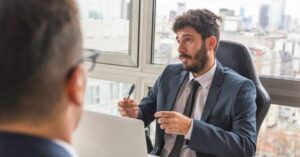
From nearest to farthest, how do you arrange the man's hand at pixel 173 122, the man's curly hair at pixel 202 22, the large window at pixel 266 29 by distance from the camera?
the man's hand at pixel 173 122 < the man's curly hair at pixel 202 22 < the large window at pixel 266 29

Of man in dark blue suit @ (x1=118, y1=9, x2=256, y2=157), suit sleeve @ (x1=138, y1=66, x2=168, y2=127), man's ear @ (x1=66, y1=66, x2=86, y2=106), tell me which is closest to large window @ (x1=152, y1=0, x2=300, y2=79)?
man in dark blue suit @ (x1=118, y1=9, x2=256, y2=157)

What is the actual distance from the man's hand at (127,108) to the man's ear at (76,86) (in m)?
1.23

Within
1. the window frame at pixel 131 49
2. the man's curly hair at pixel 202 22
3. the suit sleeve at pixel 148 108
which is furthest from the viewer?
the window frame at pixel 131 49

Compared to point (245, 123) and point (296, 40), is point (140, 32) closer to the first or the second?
point (296, 40)

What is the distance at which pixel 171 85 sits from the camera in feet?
6.88

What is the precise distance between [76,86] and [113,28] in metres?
2.38

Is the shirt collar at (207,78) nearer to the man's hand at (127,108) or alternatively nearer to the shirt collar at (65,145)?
the man's hand at (127,108)

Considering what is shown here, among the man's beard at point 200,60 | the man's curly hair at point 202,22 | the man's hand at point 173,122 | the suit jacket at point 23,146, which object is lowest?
the man's hand at point 173,122

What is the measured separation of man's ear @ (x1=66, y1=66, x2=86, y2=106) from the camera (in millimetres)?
639

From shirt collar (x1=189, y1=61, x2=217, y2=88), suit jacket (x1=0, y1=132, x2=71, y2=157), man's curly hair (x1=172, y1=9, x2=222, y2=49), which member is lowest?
shirt collar (x1=189, y1=61, x2=217, y2=88)

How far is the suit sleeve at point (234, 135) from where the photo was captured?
5.57ft

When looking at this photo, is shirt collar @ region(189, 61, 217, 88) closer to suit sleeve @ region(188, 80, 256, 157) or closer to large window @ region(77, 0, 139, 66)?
suit sleeve @ region(188, 80, 256, 157)

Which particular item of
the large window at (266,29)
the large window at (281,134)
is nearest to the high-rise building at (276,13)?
the large window at (266,29)

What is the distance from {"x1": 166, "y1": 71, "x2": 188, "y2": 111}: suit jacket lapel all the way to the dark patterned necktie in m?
0.08
